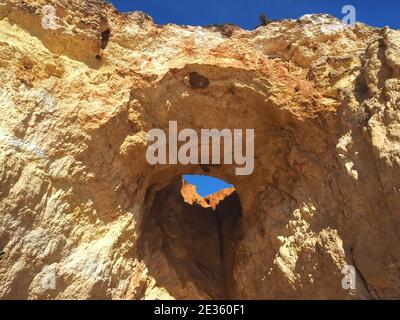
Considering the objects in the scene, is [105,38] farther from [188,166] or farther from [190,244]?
[190,244]

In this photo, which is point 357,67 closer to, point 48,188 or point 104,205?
point 104,205

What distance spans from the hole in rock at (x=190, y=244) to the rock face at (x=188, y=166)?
51mm

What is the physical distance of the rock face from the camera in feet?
24.0

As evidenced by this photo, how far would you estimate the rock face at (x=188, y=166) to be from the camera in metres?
7.30

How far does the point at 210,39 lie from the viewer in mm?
9828

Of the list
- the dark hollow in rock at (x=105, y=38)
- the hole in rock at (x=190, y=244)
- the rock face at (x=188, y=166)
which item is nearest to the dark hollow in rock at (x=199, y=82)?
the rock face at (x=188, y=166)

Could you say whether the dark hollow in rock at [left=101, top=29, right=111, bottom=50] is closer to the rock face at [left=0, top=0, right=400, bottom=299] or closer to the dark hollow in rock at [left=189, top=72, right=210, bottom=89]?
the rock face at [left=0, top=0, right=400, bottom=299]

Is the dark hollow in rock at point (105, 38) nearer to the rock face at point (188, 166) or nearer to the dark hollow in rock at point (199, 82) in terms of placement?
the rock face at point (188, 166)

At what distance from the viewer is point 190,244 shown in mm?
11133

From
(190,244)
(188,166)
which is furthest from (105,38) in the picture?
(190,244)

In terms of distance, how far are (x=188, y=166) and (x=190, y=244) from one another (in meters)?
2.04
